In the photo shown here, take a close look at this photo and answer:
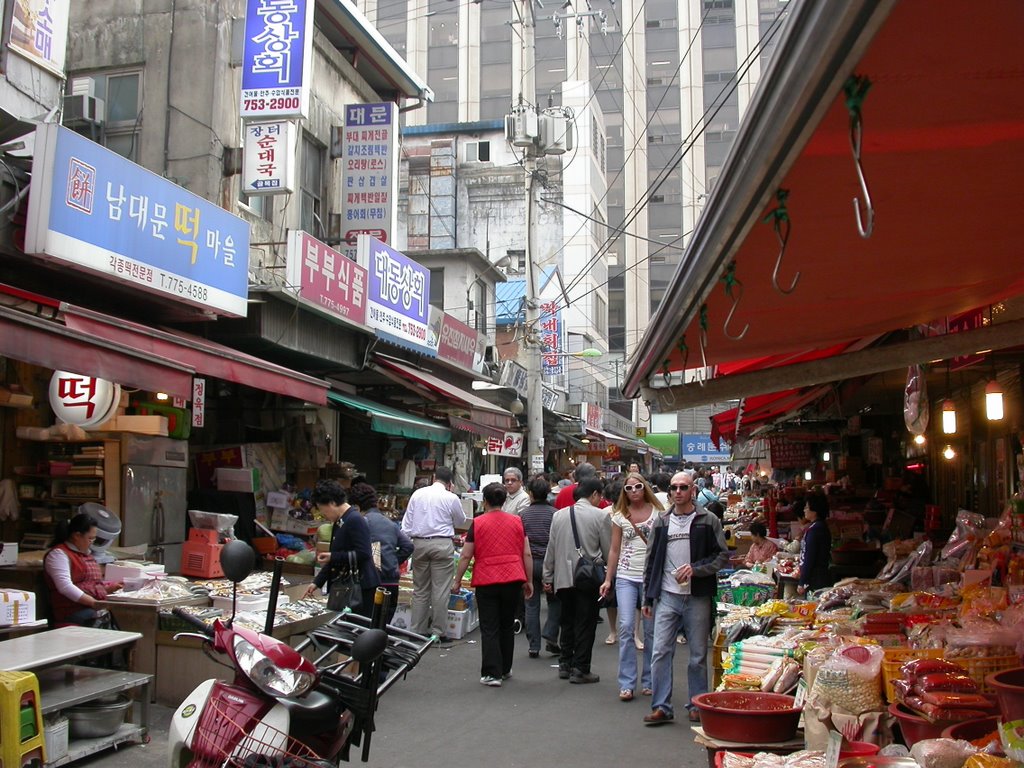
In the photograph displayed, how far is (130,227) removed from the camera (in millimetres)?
9414

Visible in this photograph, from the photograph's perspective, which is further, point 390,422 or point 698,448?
point 698,448

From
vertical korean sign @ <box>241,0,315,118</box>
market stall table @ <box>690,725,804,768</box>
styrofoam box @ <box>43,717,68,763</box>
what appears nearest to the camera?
market stall table @ <box>690,725,804,768</box>

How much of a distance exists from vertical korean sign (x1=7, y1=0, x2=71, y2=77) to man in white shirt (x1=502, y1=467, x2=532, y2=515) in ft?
21.8

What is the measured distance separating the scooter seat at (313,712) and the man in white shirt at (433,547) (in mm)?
6369

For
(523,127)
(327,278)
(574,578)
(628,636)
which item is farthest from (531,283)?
(628,636)

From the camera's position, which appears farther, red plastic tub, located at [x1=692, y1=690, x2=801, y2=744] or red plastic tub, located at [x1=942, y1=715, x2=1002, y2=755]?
red plastic tub, located at [x1=692, y1=690, x2=801, y2=744]

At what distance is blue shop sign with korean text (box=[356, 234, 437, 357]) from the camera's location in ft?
48.1

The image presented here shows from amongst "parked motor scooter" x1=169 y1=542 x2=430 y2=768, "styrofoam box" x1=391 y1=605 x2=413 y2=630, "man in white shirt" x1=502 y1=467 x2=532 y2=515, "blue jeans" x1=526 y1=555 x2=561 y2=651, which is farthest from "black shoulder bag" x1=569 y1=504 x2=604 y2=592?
"parked motor scooter" x1=169 y1=542 x2=430 y2=768

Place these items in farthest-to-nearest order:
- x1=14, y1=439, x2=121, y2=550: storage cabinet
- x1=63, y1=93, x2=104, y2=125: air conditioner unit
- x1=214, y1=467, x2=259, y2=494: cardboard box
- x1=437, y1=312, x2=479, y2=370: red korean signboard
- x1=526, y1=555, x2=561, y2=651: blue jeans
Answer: x1=437, y1=312, x2=479, y2=370: red korean signboard < x1=214, y1=467, x2=259, y2=494: cardboard box < x1=63, y1=93, x2=104, y2=125: air conditioner unit < x1=526, y1=555, x2=561, y2=651: blue jeans < x1=14, y1=439, x2=121, y2=550: storage cabinet

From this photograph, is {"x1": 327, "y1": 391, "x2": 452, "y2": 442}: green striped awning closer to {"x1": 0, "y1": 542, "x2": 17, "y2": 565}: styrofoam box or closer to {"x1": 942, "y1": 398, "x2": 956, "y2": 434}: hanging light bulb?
{"x1": 0, "y1": 542, "x2": 17, "y2": 565}: styrofoam box

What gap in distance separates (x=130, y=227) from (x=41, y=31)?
2.11m

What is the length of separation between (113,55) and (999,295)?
1176 cm

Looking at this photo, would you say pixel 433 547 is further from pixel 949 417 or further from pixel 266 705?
pixel 266 705

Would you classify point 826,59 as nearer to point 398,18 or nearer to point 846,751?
point 846,751
